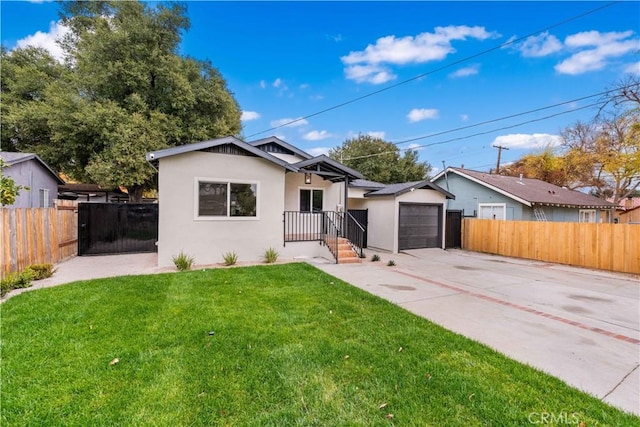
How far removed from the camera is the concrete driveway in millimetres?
3289

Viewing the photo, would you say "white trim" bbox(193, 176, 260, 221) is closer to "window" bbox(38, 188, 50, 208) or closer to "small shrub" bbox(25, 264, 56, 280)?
"small shrub" bbox(25, 264, 56, 280)

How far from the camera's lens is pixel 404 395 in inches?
105

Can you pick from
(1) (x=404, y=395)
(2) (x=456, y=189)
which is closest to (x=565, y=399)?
(1) (x=404, y=395)

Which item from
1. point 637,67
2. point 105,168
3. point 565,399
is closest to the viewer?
point 565,399

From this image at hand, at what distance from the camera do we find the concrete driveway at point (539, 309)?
3289mm

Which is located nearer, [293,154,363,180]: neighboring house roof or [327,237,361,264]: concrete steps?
[327,237,361,264]: concrete steps

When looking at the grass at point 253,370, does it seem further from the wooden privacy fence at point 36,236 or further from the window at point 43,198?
the window at point 43,198

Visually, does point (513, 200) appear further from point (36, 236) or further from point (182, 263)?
point (36, 236)

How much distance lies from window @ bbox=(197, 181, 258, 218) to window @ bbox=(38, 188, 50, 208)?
10.7 meters

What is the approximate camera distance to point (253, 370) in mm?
3039

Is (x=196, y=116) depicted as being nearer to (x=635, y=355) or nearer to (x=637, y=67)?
(x=635, y=355)

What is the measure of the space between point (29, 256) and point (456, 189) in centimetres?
1893

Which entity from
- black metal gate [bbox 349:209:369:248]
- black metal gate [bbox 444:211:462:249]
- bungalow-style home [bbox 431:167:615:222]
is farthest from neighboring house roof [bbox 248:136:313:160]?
bungalow-style home [bbox 431:167:615:222]

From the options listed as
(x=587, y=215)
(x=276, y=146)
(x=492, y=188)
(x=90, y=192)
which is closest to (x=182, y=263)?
(x=276, y=146)
